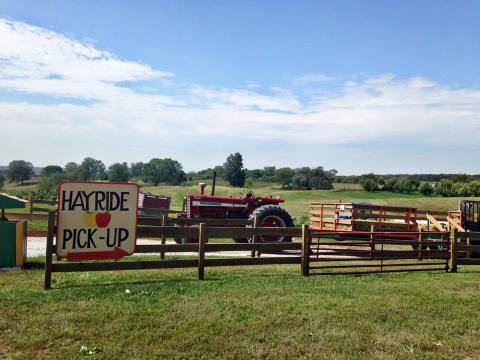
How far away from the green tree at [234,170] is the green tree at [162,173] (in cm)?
2213

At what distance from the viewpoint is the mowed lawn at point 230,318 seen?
17.6ft

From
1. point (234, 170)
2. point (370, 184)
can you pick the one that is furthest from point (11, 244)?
point (234, 170)

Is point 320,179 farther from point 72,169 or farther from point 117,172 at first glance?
point 72,169

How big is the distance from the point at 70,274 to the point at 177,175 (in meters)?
101

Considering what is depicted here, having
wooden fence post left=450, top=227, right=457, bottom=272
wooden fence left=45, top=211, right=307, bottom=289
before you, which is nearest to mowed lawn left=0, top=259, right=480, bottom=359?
wooden fence left=45, top=211, right=307, bottom=289

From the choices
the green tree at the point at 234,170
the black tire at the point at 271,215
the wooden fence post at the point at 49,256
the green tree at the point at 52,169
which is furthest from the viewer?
the green tree at the point at 52,169

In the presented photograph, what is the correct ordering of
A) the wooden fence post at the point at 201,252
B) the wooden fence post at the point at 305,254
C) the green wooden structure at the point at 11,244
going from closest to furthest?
1. the wooden fence post at the point at 201,252
2. the green wooden structure at the point at 11,244
3. the wooden fence post at the point at 305,254

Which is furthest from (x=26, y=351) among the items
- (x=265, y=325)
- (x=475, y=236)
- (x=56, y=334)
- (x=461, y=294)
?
(x=475, y=236)

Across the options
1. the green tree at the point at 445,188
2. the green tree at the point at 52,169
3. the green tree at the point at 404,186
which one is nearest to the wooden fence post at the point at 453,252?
the green tree at the point at 445,188

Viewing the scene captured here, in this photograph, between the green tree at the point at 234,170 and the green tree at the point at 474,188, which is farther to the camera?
the green tree at the point at 234,170

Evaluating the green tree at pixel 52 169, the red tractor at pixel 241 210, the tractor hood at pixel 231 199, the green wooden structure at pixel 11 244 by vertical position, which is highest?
the green tree at pixel 52 169

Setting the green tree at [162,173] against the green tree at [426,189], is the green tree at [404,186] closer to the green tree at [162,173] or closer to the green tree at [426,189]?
the green tree at [426,189]

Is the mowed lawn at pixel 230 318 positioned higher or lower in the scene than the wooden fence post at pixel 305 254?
lower

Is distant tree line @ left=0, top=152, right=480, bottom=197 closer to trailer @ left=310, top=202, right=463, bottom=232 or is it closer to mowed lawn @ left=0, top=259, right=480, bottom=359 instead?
trailer @ left=310, top=202, right=463, bottom=232
